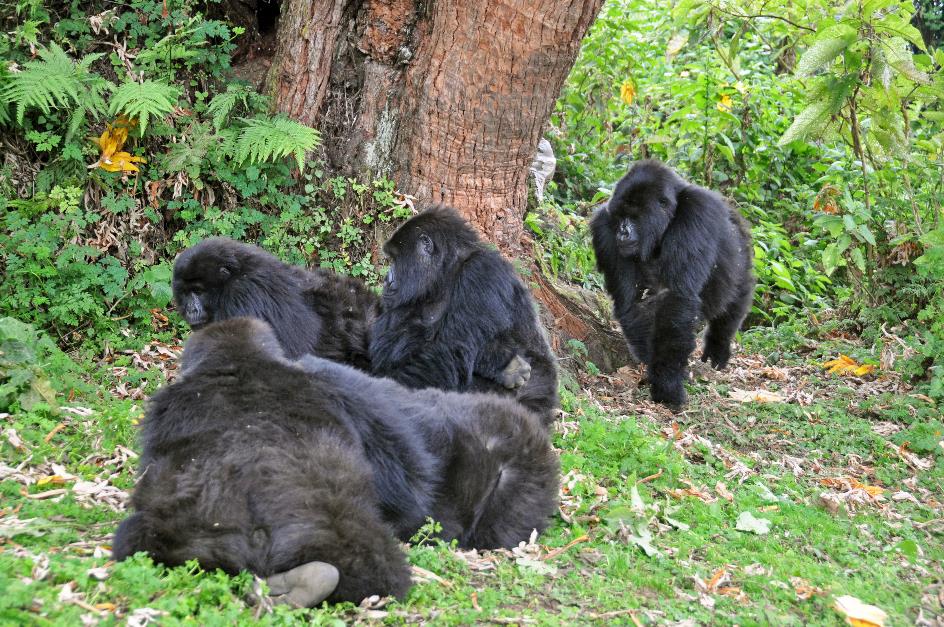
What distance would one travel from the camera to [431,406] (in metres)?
3.68

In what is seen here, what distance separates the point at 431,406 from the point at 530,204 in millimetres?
4163

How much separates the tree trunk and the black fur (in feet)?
8.30

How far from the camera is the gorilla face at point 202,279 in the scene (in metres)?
4.82

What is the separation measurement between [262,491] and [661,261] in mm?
4531

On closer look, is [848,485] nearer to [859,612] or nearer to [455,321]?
[859,612]

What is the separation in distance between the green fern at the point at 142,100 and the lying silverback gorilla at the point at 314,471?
2722 millimetres

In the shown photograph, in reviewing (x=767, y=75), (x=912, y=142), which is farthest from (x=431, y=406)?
(x=767, y=75)

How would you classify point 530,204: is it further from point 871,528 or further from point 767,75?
point 767,75

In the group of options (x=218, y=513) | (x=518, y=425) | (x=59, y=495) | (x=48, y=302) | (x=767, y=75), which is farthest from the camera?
(x=767, y=75)

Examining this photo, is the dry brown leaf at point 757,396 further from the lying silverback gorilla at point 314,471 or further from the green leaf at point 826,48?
the lying silverback gorilla at point 314,471

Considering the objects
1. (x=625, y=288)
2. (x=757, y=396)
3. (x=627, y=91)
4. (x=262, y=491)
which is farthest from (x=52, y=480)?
(x=627, y=91)

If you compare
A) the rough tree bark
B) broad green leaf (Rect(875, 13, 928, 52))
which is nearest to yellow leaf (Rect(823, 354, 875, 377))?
broad green leaf (Rect(875, 13, 928, 52))

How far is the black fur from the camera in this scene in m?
3.31

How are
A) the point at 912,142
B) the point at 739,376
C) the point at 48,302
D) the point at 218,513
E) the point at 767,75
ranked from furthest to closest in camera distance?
the point at 767,75, the point at 912,142, the point at 739,376, the point at 48,302, the point at 218,513
